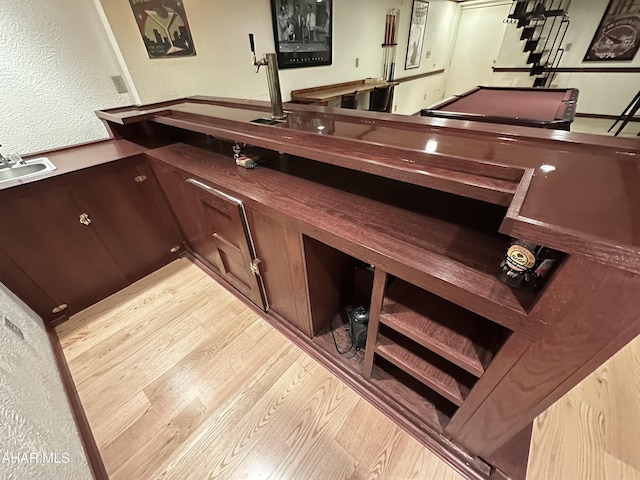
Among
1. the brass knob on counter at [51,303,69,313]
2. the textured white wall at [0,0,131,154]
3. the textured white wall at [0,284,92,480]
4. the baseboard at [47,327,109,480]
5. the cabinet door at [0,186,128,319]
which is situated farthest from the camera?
the brass knob on counter at [51,303,69,313]

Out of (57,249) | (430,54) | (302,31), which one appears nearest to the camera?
(57,249)

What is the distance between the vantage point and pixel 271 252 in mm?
1124

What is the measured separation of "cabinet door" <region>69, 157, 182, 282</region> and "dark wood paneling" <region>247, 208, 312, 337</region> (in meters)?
0.98

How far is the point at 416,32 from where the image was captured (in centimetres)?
482

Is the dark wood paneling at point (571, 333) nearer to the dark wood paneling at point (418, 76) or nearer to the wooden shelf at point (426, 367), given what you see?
the wooden shelf at point (426, 367)

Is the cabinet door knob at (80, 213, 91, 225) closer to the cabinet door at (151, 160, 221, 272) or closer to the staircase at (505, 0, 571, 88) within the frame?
the cabinet door at (151, 160, 221, 272)

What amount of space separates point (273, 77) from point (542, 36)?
6.67 metres

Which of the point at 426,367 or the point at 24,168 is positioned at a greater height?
the point at 24,168

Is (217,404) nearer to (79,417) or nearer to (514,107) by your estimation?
(79,417)

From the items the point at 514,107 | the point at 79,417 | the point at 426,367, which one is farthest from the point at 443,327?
the point at 514,107

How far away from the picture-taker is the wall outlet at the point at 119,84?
5.66 ft

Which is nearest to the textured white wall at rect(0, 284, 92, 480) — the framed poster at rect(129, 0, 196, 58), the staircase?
the framed poster at rect(129, 0, 196, 58)

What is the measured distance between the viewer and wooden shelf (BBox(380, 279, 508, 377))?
74cm

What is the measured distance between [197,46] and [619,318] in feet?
9.16
